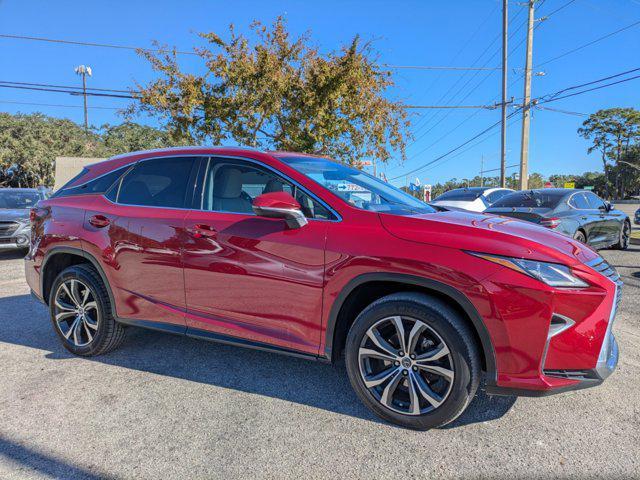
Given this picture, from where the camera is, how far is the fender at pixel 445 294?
2.37m

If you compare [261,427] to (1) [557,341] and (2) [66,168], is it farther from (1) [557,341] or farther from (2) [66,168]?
(2) [66,168]

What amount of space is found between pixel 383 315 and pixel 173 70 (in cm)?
1579

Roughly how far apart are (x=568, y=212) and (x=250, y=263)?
22.8 ft

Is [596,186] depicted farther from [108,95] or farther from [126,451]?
[126,451]

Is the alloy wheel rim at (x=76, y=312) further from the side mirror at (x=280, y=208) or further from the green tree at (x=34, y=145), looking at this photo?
the green tree at (x=34, y=145)

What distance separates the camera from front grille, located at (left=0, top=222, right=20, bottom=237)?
945cm

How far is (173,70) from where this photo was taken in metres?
15.7

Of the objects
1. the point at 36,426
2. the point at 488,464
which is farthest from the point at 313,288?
the point at 36,426

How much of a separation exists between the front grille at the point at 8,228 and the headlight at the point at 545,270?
10568 mm

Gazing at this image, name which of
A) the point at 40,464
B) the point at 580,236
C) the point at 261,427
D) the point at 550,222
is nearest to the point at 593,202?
the point at 580,236

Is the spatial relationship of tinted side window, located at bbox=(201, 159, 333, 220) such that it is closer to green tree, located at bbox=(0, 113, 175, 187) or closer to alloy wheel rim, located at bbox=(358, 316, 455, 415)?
alloy wheel rim, located at bbox=(358, 316, 455, 415)

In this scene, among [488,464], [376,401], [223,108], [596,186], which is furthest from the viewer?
[596,186]

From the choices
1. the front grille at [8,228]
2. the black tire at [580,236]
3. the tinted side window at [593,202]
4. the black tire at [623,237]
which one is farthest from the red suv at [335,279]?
the black tire at [623,237]

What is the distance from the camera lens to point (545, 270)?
232 centimetres
